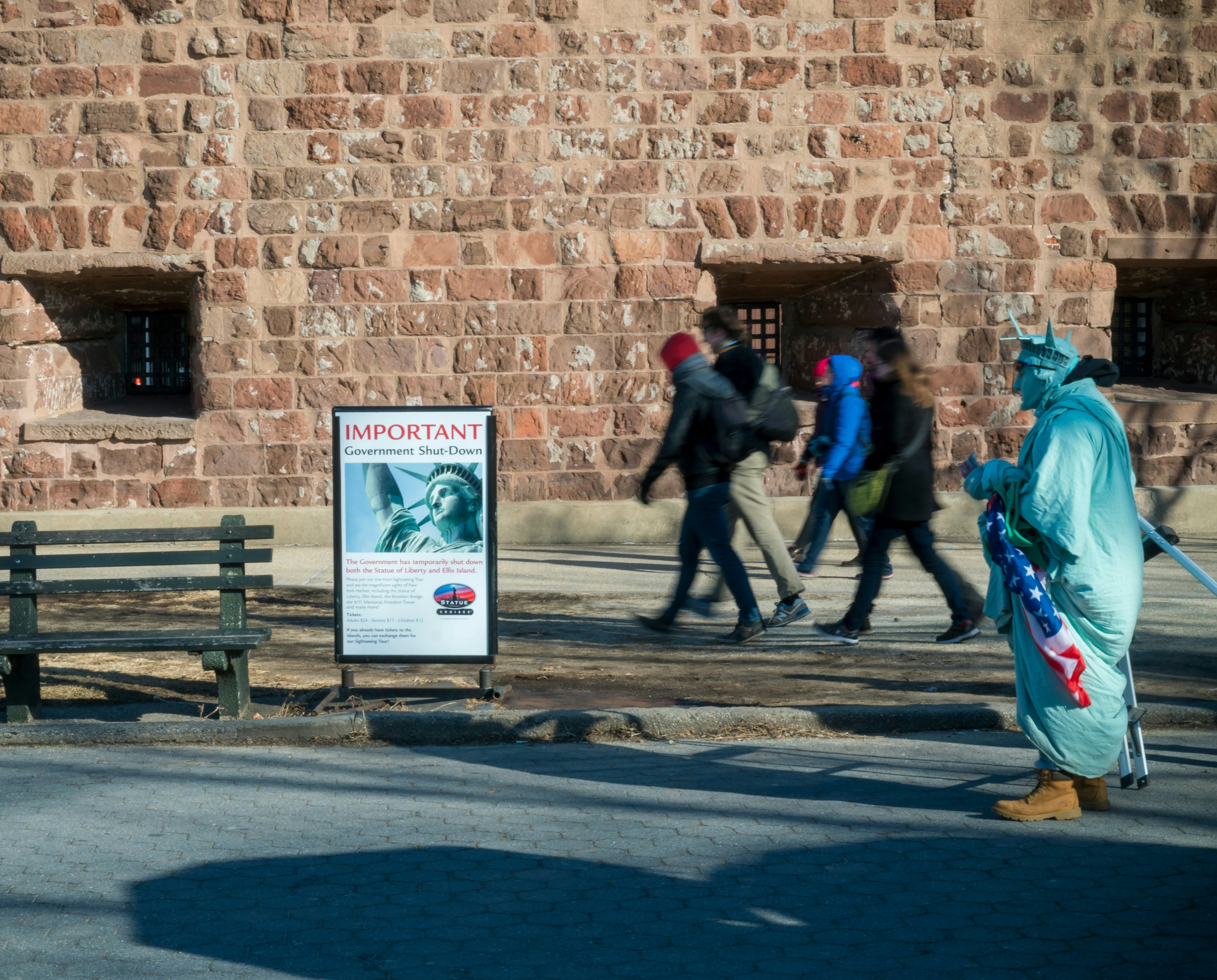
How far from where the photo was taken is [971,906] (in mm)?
4242

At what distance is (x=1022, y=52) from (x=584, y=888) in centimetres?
1022

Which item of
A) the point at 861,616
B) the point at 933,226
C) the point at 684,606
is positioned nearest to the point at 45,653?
the point at 684,606

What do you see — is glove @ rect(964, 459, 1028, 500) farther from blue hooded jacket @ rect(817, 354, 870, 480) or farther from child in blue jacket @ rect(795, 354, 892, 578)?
blue hooded jacket @ rect(817, 354, 870, 480)

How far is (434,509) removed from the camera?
23.0ft

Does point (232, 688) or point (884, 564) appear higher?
point (884, 564)

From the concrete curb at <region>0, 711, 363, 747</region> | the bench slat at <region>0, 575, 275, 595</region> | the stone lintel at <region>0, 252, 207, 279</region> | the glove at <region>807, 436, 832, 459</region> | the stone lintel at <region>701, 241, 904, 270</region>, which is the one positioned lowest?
the concrete curb at <region>0, 711, 363, 747</region>

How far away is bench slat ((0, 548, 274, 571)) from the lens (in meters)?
6.85

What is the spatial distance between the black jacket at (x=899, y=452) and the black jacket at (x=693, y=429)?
89 centimetres

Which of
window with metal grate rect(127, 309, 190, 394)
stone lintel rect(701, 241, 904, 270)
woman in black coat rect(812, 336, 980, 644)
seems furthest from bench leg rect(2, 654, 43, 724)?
window with metal grate rect(127, 309, 190, 394)

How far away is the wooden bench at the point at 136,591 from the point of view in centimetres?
670

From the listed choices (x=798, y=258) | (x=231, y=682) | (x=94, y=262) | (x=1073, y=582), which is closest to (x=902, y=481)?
(x=1073, y=582)

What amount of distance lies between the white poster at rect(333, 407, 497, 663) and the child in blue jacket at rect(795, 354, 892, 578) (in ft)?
9.08

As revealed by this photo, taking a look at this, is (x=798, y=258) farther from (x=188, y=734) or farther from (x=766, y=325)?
(x=188, y=734)

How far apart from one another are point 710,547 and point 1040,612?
3.17 meters
